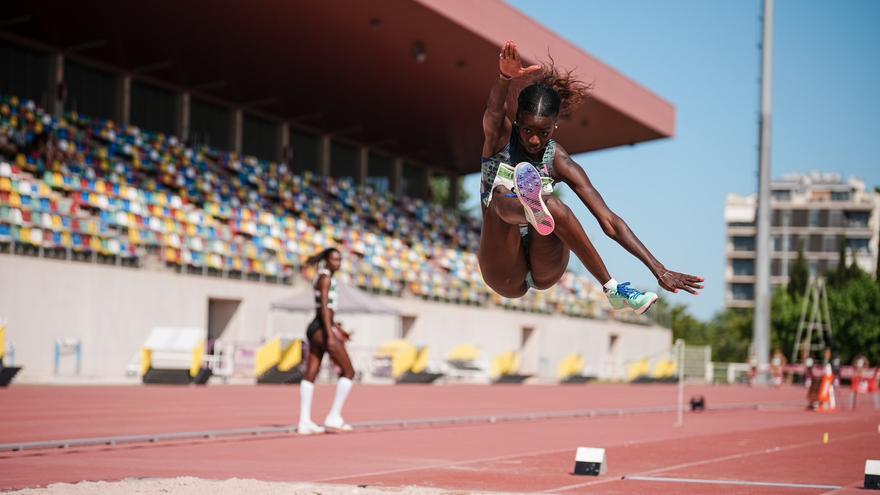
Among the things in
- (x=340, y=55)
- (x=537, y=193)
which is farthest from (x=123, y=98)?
(x=537, y=193)

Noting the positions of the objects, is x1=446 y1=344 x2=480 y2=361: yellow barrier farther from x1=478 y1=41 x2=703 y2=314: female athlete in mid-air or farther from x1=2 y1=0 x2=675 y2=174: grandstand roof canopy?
x1=478 y1=41 x2=703 y2=314: female athlete in mid-air

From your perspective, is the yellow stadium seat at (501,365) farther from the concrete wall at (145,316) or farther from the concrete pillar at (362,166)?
the concrete pillar at (362,166)

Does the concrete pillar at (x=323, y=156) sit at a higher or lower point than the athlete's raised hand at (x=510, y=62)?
higher

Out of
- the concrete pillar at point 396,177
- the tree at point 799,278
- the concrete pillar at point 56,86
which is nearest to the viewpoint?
the concrete pillar at point 56,86

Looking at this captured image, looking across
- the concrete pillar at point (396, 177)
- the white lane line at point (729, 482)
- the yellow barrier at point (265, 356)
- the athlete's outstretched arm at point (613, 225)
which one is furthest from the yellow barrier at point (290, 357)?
the concrete pillar at point (396, 177)

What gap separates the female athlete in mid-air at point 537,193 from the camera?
18.3 feet

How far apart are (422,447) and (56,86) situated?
21986mm

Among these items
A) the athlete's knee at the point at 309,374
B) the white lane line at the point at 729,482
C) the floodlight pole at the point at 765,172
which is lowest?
the white lane line at the point at 729,482

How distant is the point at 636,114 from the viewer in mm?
36469

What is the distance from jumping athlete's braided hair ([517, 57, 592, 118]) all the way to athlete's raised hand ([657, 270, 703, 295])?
1.06 metres

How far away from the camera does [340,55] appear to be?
100ft

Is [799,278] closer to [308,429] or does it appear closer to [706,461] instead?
[308,429]

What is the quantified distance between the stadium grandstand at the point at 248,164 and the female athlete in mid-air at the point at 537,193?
54.3ft

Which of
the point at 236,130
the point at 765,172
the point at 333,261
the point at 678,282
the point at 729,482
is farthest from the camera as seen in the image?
the point at 765,172
